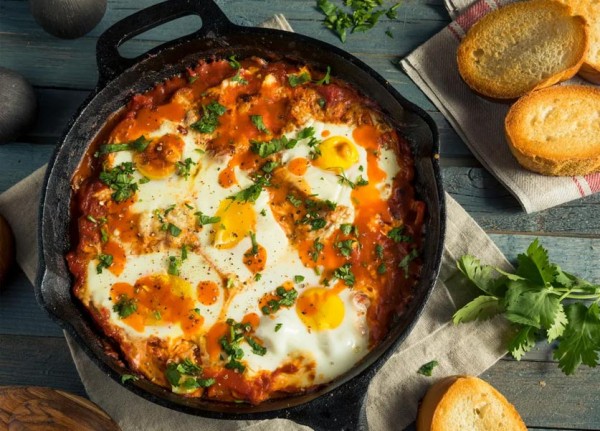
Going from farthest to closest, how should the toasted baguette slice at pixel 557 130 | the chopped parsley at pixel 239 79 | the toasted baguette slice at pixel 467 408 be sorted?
the toasted baguette slice at pixel 557 130 < the chopped parsley at pixel 239 79 < the toasted baguette slice at pixel 467 408

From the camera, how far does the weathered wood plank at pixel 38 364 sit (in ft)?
15.6

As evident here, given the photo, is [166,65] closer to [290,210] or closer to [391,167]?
[290,210]

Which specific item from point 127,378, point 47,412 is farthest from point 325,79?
A: point 47,412

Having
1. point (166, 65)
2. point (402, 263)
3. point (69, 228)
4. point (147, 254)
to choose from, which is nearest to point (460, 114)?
point (402, 263)

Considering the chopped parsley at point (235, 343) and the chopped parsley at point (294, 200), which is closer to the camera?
the chopped parsley at point (235, 343)

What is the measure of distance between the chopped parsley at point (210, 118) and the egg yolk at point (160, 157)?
15cm

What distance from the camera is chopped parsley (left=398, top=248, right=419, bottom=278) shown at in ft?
14.0

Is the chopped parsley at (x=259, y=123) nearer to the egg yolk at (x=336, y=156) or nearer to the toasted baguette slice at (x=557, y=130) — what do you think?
the egg yolk at (x=336, y=156)

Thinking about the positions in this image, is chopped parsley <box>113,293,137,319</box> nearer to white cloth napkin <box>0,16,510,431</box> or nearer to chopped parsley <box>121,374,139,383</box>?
chopped parsley <box>121,374,139,383</box>

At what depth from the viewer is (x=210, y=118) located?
14.3 ft

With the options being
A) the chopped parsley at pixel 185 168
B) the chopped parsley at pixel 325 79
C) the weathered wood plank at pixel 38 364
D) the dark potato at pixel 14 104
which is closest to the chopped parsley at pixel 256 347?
the chopped parsley at pixel 185 168

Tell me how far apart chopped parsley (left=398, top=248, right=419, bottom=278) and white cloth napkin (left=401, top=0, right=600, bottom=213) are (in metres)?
0.95

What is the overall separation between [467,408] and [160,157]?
256cm

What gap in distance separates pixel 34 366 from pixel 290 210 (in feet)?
7.13
